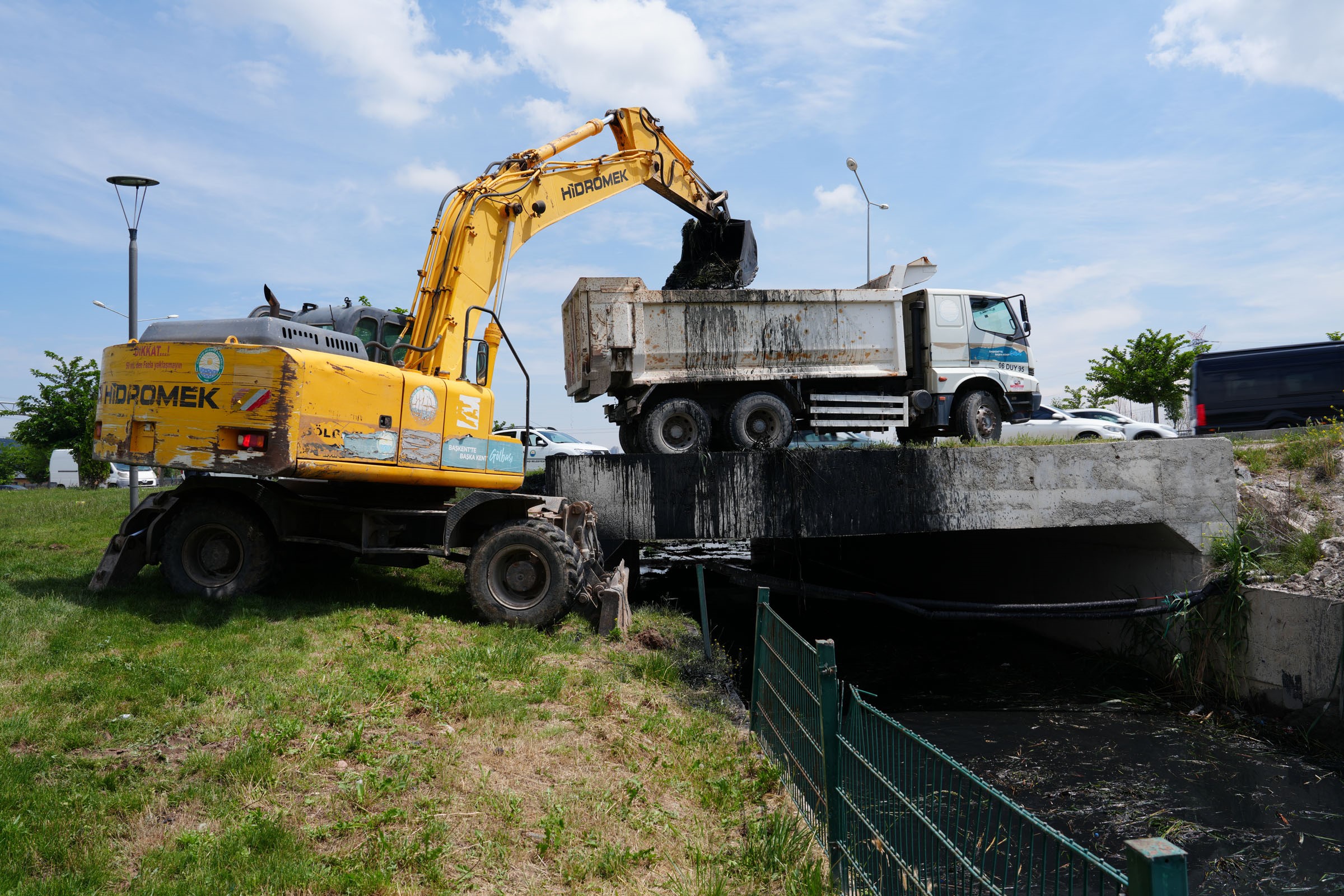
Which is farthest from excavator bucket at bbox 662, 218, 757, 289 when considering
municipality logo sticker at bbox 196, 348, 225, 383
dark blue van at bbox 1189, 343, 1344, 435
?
dark blue van at bbox 1189, 343, 1344, 435

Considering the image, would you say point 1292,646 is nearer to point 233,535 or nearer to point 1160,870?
point 1160,870

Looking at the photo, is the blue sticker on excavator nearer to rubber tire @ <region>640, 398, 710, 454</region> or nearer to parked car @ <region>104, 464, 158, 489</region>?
rubber tire @ <region>640, 398, 710, 454</region>

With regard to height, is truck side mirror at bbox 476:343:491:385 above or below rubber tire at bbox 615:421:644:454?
above

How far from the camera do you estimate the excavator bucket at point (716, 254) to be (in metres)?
12.8

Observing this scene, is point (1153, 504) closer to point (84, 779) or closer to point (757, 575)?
point (757, 575)

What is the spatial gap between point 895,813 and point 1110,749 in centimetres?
700

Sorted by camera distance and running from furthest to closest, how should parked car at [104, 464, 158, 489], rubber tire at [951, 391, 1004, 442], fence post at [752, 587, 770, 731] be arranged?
parked car at [104, 464, 158, 489] < rubber tire at [951, 391, 1004, 442] < fence post at [752, 587, 770, 731]

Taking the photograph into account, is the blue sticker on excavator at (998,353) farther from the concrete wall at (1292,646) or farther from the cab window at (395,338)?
the cab window at (395,338)

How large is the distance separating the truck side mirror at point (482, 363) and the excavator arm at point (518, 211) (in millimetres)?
137

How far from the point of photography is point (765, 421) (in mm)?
11594

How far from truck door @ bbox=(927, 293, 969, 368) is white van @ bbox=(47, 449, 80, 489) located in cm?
3515

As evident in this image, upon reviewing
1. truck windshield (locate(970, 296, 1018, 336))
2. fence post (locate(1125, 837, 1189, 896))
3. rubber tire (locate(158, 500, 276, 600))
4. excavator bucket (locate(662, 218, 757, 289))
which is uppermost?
excavator bucket (locate(662, 218, 757, 289))

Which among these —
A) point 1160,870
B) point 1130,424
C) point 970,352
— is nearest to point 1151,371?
point 1130,424

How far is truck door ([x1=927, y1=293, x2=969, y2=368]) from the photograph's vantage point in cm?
1252
